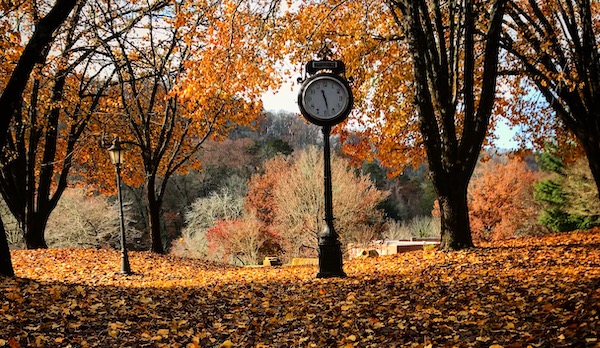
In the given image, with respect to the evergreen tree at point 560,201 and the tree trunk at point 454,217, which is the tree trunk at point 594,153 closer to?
the tree trunk at point 454,217

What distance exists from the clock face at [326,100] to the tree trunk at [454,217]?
9.06ft

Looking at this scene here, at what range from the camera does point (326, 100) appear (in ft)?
26.7

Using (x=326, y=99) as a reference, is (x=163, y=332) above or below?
below

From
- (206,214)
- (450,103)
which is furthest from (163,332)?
(206,214)

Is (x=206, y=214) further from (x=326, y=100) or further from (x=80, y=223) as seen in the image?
(x=326, y=100)

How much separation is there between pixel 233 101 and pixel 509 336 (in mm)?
13603

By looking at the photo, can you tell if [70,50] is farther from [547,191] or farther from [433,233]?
[433,233]

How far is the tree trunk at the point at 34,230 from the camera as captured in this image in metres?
14.2

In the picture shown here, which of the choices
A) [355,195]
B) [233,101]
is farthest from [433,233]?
[233,101]

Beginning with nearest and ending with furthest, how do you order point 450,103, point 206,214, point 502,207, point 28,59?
point 28,59 < point 450,103 < point 502,207 < point 206,214

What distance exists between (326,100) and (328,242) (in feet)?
8.08

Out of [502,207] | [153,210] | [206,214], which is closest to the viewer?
[153,210]

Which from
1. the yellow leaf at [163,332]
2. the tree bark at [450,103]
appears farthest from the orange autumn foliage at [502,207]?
the yellow leaf at [163,332]

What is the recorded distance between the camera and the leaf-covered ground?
4379mm
